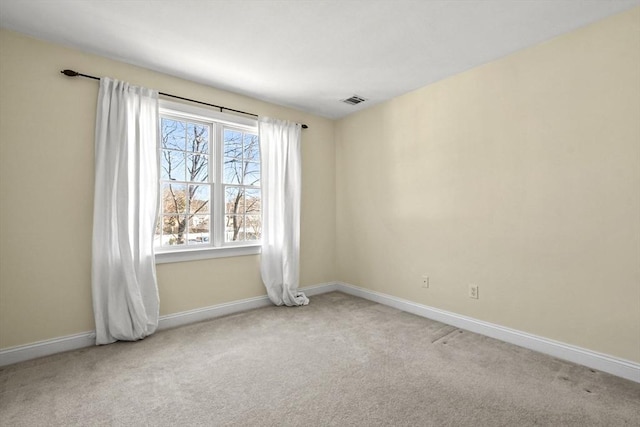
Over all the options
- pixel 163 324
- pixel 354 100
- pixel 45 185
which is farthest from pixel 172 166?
pixel 354 100

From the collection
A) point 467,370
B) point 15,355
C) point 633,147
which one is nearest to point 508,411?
point 467,370

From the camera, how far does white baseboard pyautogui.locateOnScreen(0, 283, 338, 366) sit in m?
2.41

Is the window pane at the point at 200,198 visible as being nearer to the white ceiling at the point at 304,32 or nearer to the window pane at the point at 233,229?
the window pane at the point at 233,229

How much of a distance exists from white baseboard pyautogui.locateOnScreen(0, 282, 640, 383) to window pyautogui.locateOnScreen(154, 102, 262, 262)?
64 cm

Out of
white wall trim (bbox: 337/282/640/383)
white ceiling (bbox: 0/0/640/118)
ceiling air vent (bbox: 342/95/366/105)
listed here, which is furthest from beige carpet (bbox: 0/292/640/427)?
ceiling air vent (bbox: 342/95/366/105)

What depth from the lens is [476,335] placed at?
291cm

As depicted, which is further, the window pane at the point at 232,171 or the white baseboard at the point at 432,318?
the window pane at the point at 232,171

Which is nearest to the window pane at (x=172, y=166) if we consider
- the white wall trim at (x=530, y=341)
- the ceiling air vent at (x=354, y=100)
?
the ceiling air vent at (x=354, y=100)

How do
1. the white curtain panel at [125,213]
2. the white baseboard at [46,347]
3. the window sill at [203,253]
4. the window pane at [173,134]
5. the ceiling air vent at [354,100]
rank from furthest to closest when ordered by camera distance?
the ceiling air vent at [354,100], the window pane at [173,134], the window sill at [203,253], the white curtain panel at [125,213], the white baseboard at [46,347]

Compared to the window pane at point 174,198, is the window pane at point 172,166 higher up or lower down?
higher up

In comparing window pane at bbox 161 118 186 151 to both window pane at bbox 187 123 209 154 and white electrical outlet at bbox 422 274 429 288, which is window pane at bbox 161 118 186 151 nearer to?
window pane at bbox 187 123 209 154

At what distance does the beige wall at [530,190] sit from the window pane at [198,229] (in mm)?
2206

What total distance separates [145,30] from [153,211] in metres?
1.58

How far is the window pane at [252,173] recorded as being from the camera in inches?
151
